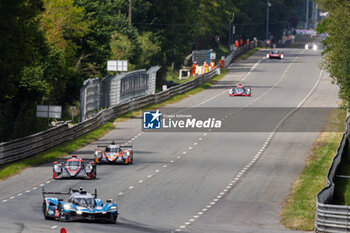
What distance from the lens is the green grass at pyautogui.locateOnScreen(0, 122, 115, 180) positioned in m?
A: 43.8

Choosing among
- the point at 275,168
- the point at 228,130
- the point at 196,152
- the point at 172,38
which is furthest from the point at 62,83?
the point at 172,38

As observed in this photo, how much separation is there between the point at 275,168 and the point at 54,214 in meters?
18.3

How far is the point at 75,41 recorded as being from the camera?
278ft

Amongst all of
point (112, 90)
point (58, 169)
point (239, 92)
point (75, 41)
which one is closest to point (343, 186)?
point (58, 169)

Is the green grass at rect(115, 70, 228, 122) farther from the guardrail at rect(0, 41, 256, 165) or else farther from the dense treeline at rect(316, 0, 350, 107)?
the dense treeline at rect(316, 0, 350, 107)

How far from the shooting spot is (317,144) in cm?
5481

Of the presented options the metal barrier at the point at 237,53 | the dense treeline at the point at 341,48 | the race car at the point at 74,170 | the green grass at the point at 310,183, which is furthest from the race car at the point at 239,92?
the race car at the point at 74,170

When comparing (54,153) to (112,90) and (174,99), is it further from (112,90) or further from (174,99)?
(174,99)

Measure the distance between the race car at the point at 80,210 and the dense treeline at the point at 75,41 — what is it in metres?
17.3

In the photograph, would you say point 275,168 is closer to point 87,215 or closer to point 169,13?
point 87,215

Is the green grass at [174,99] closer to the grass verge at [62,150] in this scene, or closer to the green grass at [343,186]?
the grass verge at [62,150]

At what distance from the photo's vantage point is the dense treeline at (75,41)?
163 ft

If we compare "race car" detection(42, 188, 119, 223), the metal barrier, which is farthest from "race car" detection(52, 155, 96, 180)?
the metal barrier

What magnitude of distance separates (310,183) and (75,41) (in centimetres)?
4760
